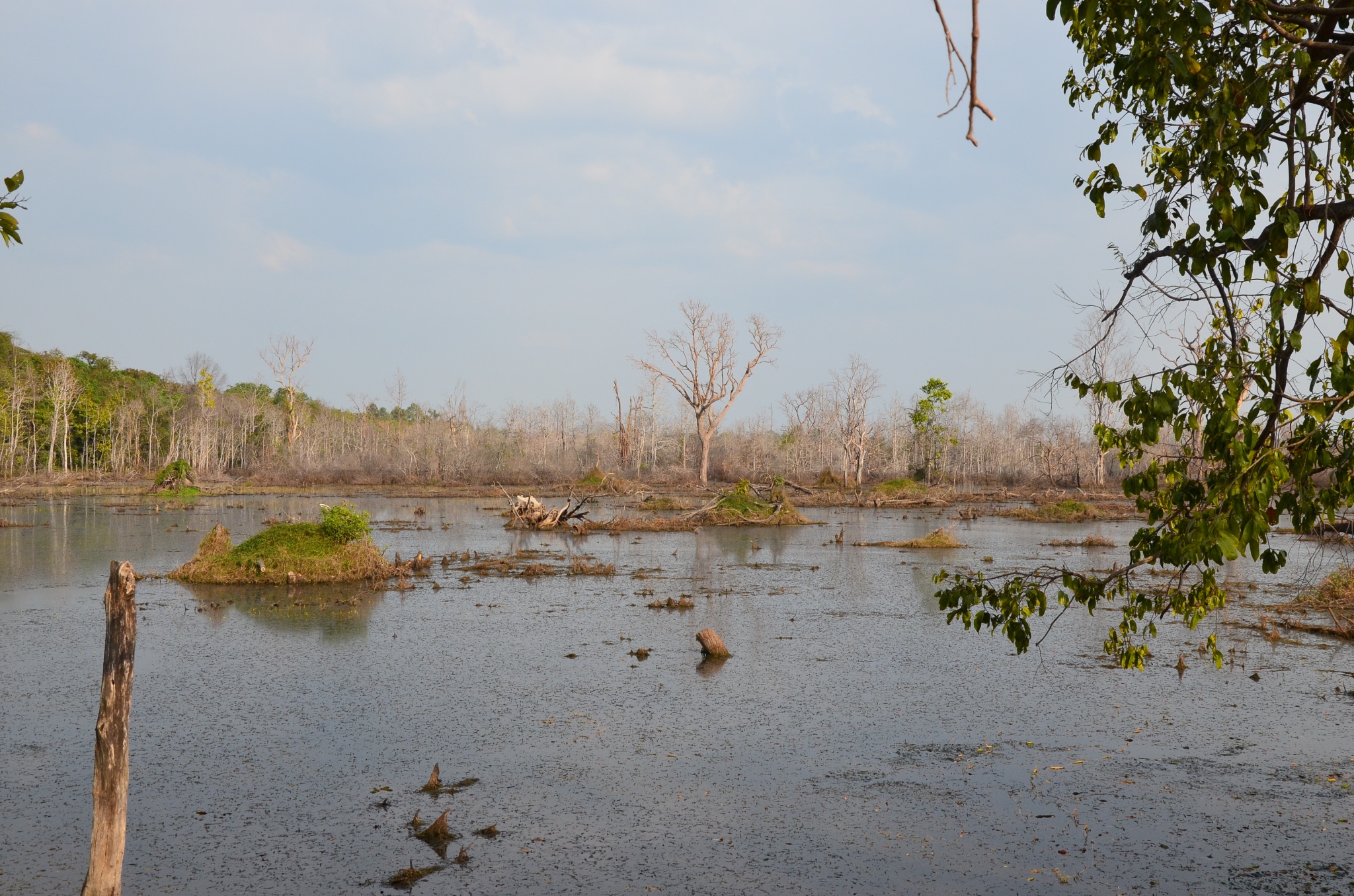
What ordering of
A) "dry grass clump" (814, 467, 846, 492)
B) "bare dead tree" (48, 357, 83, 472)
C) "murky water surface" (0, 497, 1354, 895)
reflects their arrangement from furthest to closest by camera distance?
"bare dead tree" (48, 357, 83, 472) → "dry grass clump" (814, 467, 846, 492) → "murky water surface" (0, 497, 1354, 895)

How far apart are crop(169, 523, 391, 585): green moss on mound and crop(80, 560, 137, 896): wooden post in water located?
1192 centimetres

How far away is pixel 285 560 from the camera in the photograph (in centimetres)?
1647

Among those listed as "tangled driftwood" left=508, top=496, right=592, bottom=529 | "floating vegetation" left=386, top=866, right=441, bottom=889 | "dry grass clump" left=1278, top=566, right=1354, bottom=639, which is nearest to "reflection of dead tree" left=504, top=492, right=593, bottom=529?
"tangled driftwood" left=508, top=496, right=592, bottom=529

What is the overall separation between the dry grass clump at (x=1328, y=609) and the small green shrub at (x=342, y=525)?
14.7 meters

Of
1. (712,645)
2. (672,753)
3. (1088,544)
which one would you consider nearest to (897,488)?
(1088,544)

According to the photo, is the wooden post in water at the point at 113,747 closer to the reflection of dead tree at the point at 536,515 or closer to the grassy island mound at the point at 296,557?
the grassy island mound at the point at 296,557

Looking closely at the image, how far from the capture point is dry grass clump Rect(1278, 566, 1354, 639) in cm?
1247

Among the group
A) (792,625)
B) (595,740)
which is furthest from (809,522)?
(595,740)

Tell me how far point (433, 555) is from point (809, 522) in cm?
1531

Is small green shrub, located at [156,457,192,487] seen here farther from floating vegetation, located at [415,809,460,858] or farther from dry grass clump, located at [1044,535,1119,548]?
floating vegetation, located at [415,809,460,858]

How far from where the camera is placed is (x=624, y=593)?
16.0 meters

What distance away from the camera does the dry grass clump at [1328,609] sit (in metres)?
12.5

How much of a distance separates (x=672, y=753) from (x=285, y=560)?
36.9 feet

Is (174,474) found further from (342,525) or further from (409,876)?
(409,876)
